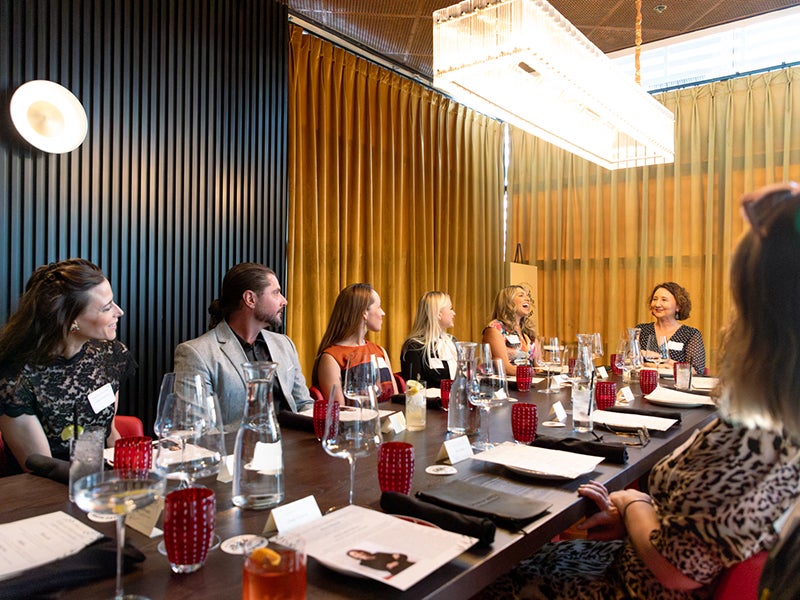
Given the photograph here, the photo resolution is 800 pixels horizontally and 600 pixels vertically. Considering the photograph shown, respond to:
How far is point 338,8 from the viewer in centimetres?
458

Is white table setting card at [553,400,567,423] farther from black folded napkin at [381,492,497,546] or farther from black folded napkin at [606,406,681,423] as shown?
black folded napkin at [381,492,497,546]

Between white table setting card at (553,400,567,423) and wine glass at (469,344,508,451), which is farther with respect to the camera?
white table setting card at (553,400,567,423)

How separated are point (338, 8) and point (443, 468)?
4.03 metres

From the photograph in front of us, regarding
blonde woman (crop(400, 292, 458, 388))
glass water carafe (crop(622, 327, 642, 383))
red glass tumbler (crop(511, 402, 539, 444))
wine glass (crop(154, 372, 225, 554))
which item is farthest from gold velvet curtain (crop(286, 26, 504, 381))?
wine glass (crop(154, 372, 225, 554))

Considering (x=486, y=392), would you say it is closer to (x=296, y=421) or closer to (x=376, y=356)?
(x=296, y=421)

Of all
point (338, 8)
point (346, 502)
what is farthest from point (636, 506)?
point (338, 8)

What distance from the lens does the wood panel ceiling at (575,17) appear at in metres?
4.50

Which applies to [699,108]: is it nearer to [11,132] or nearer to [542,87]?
[542,87]

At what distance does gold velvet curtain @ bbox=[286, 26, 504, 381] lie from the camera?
4.86m

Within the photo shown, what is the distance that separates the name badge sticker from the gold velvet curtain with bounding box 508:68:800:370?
16.1ft

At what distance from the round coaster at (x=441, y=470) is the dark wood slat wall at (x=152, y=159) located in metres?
2.40

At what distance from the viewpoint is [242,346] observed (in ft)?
9.16

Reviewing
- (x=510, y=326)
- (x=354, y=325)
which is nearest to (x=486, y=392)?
(x=354, y=325)

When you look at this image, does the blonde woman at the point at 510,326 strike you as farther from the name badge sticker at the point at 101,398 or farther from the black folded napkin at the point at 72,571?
the black folded napkin at the point at 72,571
